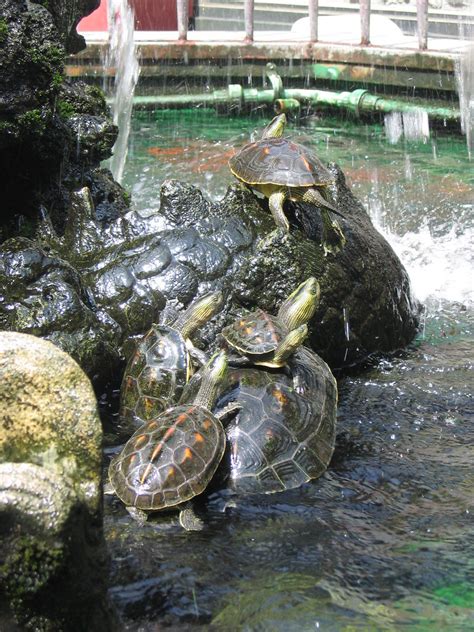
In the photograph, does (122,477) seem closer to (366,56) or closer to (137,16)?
(366,56)

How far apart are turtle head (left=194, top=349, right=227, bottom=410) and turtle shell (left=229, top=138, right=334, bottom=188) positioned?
184 centimetres

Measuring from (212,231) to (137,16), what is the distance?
1516 centimetres

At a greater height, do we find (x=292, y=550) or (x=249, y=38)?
(x=249, y=38)

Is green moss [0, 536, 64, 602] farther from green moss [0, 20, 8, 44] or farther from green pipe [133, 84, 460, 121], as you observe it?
green pipe [133, 84, 460, 121]

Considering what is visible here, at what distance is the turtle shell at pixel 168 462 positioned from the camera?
4.14 m

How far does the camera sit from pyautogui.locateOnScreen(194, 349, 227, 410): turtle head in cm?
464

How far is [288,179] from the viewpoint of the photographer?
604 cm

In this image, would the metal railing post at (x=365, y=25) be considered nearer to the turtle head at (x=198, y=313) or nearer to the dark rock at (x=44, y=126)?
the dark rock at (x=44, y=126)

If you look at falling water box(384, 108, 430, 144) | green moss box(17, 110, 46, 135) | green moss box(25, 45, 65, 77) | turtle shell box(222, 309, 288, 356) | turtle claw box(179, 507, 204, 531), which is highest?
green moss box(25, 45, 65, 77)

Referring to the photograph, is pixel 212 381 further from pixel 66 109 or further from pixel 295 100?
pixel 295 100

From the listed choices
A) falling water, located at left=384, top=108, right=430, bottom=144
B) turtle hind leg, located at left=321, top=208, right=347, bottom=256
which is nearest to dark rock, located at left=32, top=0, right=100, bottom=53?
turtle hind leg, located at left=321, top=208, right=347, bottom=256

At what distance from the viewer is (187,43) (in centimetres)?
1505

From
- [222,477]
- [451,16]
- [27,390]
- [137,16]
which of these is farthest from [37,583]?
[451,16]

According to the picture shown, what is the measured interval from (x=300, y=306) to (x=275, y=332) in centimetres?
37
